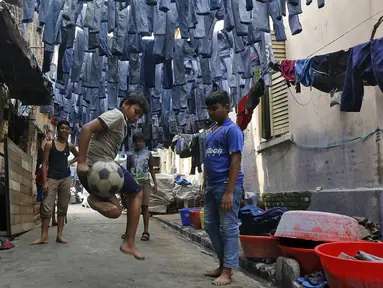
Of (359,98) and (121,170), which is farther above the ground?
(359,98)

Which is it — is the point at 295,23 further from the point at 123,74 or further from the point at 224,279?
the point at 123,74

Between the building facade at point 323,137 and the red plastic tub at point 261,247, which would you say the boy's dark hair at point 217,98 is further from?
the building facade at point 323,137

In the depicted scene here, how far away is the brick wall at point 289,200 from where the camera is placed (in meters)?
8.34

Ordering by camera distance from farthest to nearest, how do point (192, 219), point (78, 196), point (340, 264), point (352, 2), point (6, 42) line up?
point (78, 196)
point (192, 219)
point (352, 2)
point (6, 42)
point (340, 264)

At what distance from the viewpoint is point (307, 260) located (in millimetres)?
3982

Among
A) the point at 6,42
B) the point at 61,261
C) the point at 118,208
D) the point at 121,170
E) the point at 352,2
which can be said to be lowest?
the point at 61,261

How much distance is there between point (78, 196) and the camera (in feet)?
129

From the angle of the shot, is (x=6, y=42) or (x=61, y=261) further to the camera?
(x=6, y=42)

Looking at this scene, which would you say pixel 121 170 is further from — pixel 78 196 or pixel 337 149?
pixel 78 196

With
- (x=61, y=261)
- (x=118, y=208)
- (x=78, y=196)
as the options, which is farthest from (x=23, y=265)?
(x=78, y=196)

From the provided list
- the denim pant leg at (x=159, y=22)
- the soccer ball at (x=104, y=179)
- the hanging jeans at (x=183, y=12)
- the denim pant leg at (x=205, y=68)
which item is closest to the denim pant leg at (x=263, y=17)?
the hanging jeans at (x=183, y=12)

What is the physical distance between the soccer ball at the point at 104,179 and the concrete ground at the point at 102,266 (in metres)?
0.97

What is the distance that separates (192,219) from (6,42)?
532 cm

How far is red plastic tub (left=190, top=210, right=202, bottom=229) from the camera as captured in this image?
8936mm
